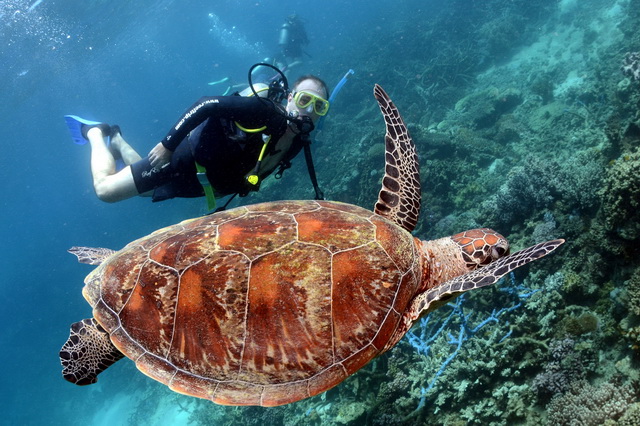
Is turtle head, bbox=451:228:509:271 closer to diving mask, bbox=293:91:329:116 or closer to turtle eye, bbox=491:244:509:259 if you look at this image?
turtle eye, bbox=491:244:509:259

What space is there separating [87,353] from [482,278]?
2.84m

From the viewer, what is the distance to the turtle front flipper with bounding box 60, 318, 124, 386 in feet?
8.16

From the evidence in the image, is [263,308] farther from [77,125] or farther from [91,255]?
[77,125]

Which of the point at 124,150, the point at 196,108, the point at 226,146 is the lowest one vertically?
the point at 124,150

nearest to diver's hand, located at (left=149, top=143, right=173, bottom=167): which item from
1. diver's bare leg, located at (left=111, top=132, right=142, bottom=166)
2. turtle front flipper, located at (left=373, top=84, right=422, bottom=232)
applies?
diver's bare leg, located at (left=111, top=132, right=142, bottom=166)

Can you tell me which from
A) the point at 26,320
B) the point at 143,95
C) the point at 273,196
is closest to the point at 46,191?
the point at 143,95

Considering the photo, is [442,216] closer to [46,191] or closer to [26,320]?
[26,320]

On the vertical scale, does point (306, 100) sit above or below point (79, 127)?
above

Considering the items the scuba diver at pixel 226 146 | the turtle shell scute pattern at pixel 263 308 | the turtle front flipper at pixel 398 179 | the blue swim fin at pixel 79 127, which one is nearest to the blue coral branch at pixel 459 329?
the turtle front flipper at pixel 398 179

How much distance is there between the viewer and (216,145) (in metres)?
3.85

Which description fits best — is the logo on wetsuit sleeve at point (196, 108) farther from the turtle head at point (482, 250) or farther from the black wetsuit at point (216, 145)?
the turtle head at point (482, 250)

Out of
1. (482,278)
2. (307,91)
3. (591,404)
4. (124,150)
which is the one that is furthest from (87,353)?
(124,150)

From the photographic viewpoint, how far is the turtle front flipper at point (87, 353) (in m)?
2.49

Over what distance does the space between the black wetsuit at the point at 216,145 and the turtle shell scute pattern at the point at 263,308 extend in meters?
1.79
